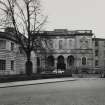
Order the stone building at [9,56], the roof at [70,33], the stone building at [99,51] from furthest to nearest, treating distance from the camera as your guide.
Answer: the stone building at [99,51]
the roof at [70,33]
the stone building at [9,56]

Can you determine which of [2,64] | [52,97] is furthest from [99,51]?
[52,97]

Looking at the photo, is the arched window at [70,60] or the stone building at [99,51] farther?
the stone building at [99,51]

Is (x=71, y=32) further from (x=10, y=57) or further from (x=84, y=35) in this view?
(x=10, y=57)

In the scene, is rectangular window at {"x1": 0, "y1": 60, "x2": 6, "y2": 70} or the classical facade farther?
the classical facade

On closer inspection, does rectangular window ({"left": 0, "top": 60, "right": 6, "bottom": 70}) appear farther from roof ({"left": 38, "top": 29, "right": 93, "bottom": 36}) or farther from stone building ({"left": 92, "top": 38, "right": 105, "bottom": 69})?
stone building ({"left": 92, "top": 38, "right": 105, "bottom": 69})

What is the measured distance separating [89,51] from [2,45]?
134 ft

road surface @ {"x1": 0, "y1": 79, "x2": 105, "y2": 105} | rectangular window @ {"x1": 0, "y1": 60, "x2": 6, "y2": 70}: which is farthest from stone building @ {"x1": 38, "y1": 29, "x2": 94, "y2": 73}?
road surface @ {"x1": 0, "y1": 79, "x2": 105, "y2": 105}

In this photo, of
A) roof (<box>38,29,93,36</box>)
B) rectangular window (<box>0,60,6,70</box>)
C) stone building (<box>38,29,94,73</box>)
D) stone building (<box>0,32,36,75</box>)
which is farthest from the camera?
roof (<box>38,29,93,36</box>)

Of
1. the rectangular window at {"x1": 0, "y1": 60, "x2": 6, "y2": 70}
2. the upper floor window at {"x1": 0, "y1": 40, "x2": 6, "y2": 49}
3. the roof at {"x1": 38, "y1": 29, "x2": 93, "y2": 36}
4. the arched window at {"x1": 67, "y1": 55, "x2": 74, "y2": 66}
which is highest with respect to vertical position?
the roof at {"x1": 38, "y1": 29, "x2": 93, "y2": 36}

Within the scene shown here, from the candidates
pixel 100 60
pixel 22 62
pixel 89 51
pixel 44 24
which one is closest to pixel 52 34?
pixel 89 51

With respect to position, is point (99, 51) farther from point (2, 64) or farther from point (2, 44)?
point (2, 64)

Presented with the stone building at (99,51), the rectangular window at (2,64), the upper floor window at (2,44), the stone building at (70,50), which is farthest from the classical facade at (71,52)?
the upper floor window at (2,44)

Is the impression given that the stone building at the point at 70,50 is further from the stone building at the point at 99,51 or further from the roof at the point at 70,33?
the stone building at the point at 99,51

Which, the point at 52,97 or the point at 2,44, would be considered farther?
the point at 2,44
